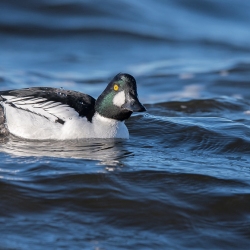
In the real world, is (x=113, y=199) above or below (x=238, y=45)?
below

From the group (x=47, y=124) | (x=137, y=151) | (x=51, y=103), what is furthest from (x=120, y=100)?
(x=47, y=124)

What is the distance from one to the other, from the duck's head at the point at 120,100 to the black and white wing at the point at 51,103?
0.63 ft

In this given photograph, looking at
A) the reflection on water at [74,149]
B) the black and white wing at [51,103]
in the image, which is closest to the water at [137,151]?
the reflection on water at [74,149]

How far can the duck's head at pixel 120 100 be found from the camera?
8.83 m

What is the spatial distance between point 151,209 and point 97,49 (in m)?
10.7

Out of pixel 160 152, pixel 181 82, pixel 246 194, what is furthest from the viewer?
pixel 181 82

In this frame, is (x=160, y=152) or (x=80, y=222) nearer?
(x=80, y=222)

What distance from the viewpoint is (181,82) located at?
46.8 feet

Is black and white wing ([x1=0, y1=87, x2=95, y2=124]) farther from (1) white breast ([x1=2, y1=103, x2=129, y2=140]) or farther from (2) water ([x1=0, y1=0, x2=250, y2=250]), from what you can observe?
(2) water ([x1=0, y1=0, x2=250, y2=250])

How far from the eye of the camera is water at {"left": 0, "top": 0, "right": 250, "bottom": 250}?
6.31m

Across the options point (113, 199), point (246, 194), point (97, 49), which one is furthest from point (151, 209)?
point (97, 49)

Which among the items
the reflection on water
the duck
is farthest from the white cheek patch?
the reflection on water

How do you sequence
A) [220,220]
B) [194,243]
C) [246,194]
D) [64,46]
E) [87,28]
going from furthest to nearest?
[87,28] < [64,46] < [246,194] < [220,220] < [194,243]

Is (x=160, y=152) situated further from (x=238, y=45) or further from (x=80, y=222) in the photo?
(x=238, y=45)
